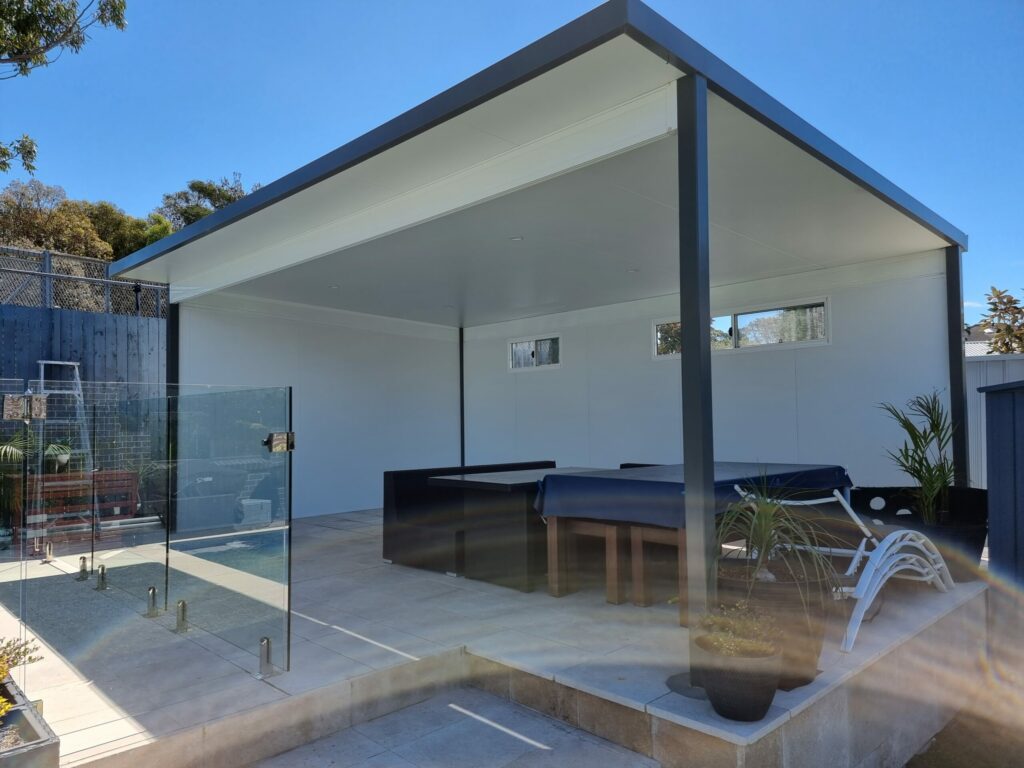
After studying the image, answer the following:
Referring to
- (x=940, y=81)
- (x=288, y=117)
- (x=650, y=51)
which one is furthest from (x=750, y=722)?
(x=288, y=117)

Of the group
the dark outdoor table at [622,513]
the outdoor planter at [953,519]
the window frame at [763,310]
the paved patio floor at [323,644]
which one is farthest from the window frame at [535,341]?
the paved patio floor at [323,644]

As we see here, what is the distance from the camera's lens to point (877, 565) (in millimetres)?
3184

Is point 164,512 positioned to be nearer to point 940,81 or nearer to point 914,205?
point 914,205

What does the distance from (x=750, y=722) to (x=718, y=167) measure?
2.94 metres

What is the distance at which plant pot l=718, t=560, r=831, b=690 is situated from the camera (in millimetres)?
2502

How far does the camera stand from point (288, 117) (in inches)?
571

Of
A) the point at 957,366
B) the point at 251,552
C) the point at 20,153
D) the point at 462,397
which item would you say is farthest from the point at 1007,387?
the point at 20,153

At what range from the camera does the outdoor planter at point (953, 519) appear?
14.0ft

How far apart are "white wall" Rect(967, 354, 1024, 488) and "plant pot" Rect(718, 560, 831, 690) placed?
4295 mm

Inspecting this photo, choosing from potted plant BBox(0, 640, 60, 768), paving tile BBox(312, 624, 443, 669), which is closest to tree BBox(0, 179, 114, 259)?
paving tile BBox(312, 624, 443, 669)

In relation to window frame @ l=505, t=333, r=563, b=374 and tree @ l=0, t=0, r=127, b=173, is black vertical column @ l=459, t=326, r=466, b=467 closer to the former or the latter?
window frame @ l=505, t=333, r=563, b=374

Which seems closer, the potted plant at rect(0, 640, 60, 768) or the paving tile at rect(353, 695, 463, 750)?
the potted plant at rect(0, 640, 60, 768)

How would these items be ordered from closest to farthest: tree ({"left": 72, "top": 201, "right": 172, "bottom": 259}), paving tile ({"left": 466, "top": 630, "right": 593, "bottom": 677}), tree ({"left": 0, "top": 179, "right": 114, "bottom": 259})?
paving tile ({"left": 466, "top": 630, "right": 593, "bottom": 677}) → tree ({"left": 0, "top": 179, "right": 114, "bottom": 259}) → tree ({"left": 72, "top": 201, "right": 172, "bottom": 259})

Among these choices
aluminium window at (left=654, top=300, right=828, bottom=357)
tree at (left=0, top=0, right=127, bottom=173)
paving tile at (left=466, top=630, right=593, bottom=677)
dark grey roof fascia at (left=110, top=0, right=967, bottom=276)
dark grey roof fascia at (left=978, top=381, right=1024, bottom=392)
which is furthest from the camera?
aluminium window at (left=654, top=300, right=828, bottom=357)
